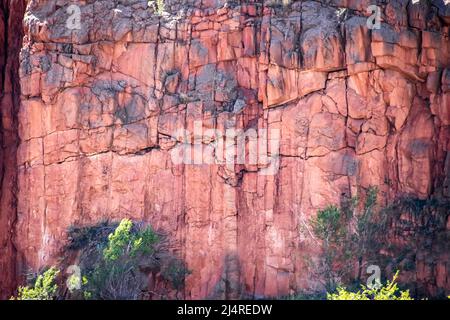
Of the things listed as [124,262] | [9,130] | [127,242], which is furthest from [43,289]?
[9,130]

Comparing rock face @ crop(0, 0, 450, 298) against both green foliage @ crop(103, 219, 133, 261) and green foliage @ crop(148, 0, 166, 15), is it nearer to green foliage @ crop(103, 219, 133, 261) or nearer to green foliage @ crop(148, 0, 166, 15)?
green foliage @ crop(148, 0, 166, 15)

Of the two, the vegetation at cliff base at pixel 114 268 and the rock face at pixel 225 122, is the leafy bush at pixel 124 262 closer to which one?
the vegetation at cliff base at pixel 114 268

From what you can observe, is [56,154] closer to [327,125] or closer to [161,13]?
[161,13]

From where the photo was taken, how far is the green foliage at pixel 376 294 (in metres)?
29.6

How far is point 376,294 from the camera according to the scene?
3069 cm

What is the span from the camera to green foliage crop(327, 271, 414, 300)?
2962 cm

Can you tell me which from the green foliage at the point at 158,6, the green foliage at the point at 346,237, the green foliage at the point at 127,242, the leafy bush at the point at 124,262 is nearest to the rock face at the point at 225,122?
the green foliage at the point at 158,6

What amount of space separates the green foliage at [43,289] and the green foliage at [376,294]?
9097 millimetres

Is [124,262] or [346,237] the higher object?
[346,237]

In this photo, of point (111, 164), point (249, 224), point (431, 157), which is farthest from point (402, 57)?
point (111, 164)

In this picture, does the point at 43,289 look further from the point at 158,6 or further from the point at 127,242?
the point at 158,6

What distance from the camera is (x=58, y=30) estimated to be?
3488 cm

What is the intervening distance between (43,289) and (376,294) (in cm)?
1068

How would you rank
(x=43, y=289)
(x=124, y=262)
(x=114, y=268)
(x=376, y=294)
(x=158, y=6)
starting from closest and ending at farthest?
(x=376, y=294) → (x=43, y=289) → (x=114, y=268) → (x=124, y=262) → (x=158, y=6)
